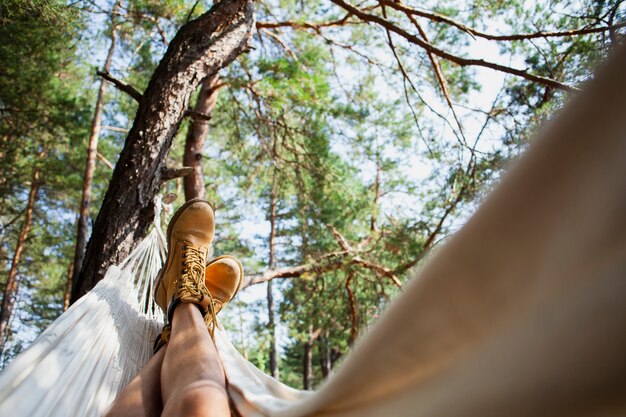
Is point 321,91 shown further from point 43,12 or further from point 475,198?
point 475,198

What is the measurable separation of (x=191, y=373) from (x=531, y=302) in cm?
74

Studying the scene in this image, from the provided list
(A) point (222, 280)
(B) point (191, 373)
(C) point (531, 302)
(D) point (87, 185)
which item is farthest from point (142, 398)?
(D) point (87, 185)

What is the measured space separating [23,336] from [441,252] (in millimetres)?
12061

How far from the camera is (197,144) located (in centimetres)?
353

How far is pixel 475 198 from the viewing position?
342 mm

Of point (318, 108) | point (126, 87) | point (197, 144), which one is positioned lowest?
point (126, 87)

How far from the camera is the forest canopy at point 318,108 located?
1687 millimetres

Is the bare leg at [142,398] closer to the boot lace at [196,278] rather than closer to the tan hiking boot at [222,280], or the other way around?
the boot lace at [196,278]

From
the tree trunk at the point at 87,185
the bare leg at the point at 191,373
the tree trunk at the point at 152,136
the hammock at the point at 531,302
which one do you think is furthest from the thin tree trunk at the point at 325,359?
the hammock at the point at 531,302

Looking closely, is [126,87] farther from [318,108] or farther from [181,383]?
[318,108]

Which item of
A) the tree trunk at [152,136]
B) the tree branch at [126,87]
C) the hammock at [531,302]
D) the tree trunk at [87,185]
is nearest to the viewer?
the hammock at [531,302]

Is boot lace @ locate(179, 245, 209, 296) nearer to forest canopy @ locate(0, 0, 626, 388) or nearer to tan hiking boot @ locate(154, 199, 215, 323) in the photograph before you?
tan hiking boot @ locate(154, 199, 215, 323)

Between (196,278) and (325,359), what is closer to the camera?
(196,278)

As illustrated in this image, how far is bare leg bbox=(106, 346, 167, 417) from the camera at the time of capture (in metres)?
0.88
